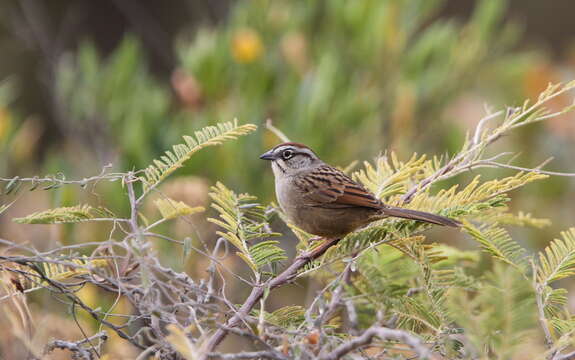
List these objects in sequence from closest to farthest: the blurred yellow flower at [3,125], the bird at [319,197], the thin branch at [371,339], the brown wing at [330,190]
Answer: the thin branch at [371,339]
the bird at [319,197]
the brown wing at [330,190]
the blurred yellow flower at [3,125]

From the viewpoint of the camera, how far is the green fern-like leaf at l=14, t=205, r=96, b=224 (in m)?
1.55

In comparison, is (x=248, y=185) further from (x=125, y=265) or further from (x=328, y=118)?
(x=125, y=265)

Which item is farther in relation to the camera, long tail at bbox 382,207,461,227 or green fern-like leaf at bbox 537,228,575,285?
long tail at bbox 382,207,461,227

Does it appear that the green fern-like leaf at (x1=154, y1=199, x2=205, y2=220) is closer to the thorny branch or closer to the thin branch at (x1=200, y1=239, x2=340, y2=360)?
the thorny branch

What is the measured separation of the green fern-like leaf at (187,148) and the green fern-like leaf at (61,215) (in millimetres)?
140

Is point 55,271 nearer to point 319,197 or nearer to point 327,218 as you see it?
point 327,218

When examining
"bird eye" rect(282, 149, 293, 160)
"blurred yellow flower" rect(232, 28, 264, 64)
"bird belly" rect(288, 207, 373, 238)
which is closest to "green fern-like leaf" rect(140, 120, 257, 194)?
"bird belly" rect(288, 207, 373, 238)

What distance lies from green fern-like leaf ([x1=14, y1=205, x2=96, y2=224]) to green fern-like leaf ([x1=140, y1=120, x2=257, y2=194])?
140 mm

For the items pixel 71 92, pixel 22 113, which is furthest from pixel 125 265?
pixel 22 113

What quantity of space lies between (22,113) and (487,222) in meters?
6.74

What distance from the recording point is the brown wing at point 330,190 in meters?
2.61

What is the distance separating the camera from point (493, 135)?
71.4 inches

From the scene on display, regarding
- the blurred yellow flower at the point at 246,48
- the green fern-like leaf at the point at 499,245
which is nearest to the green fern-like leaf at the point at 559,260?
the green fern-like leaf at the point at 499,245

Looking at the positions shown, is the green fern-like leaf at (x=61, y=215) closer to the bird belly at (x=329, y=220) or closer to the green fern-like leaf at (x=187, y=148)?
the green fern-like leaf at (x=187, y=148)
